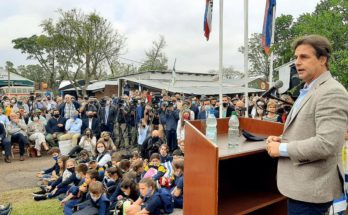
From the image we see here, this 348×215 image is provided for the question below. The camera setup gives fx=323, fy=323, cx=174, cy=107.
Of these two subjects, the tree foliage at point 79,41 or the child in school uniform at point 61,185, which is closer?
the child in school uniform at point 61,185

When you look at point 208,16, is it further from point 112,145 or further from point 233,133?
point 233,133

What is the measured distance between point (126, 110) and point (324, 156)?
10.1 m

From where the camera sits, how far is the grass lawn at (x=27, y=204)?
580cm

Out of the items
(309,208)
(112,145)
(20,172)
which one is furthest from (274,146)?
(20,172)

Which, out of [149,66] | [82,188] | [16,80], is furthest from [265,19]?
[16,80]

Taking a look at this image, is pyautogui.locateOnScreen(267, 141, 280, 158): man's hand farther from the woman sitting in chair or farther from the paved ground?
the woman sitting in chair

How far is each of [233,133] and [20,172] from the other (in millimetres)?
7717

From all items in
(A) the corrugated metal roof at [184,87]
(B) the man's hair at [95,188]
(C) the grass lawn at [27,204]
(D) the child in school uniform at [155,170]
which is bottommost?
(C) the grass lawn at [27,204]

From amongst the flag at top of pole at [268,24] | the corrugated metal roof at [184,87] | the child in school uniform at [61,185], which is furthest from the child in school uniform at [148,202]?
the corrugated metal roof at [184,87]

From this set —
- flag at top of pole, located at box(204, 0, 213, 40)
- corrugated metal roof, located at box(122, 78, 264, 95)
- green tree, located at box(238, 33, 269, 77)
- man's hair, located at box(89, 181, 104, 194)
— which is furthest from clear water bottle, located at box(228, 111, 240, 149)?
green tree, located at box(238, 33, 269, 77)

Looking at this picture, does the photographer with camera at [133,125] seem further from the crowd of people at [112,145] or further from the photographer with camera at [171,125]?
the photographer with camera at [171,125]

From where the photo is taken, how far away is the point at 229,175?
10.0 ft

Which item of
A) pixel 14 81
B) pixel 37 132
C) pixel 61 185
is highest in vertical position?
pixel 14 81

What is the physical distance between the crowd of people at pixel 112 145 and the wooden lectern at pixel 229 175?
1.34m
